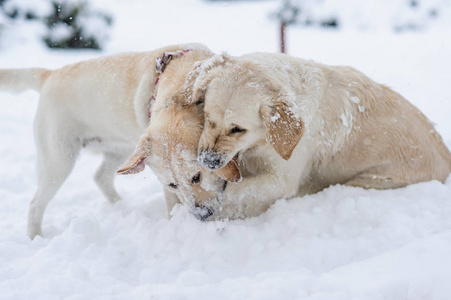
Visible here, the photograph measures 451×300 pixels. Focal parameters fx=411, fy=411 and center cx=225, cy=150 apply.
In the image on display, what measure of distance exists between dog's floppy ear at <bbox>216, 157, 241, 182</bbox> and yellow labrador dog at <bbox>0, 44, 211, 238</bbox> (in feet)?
3.92

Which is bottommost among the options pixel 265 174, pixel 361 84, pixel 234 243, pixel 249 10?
pixel 249 10

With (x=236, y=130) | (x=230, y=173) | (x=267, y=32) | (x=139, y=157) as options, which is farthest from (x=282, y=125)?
(x=267, y=32)

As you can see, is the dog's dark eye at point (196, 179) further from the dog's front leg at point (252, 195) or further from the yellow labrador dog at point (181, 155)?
the dog's front leg at point (252, 195)

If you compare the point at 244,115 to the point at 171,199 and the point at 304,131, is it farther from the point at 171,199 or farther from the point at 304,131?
the point at 171,199

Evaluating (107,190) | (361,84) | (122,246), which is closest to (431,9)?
(361,84)

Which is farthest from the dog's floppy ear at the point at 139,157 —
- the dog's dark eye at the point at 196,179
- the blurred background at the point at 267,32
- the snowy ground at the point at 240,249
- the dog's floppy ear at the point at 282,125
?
the blurred background at the point at 267,32

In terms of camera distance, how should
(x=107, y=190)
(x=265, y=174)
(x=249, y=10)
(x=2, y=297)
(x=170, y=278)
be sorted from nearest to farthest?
(x=2, y=297) < (x=170, y=278) < (x=265, y=174) < (x=107, y=190) < (x=249, y=10)

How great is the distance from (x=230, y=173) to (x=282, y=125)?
1.49 ft

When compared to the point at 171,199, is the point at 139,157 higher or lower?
higher

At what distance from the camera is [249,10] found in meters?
17.3

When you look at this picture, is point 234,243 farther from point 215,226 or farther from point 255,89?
point 255,89

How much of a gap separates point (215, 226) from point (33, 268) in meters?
1.12

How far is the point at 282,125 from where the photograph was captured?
8.27 ft

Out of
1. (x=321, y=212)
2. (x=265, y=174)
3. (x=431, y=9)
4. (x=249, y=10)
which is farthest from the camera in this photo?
(x=249, y=10)
